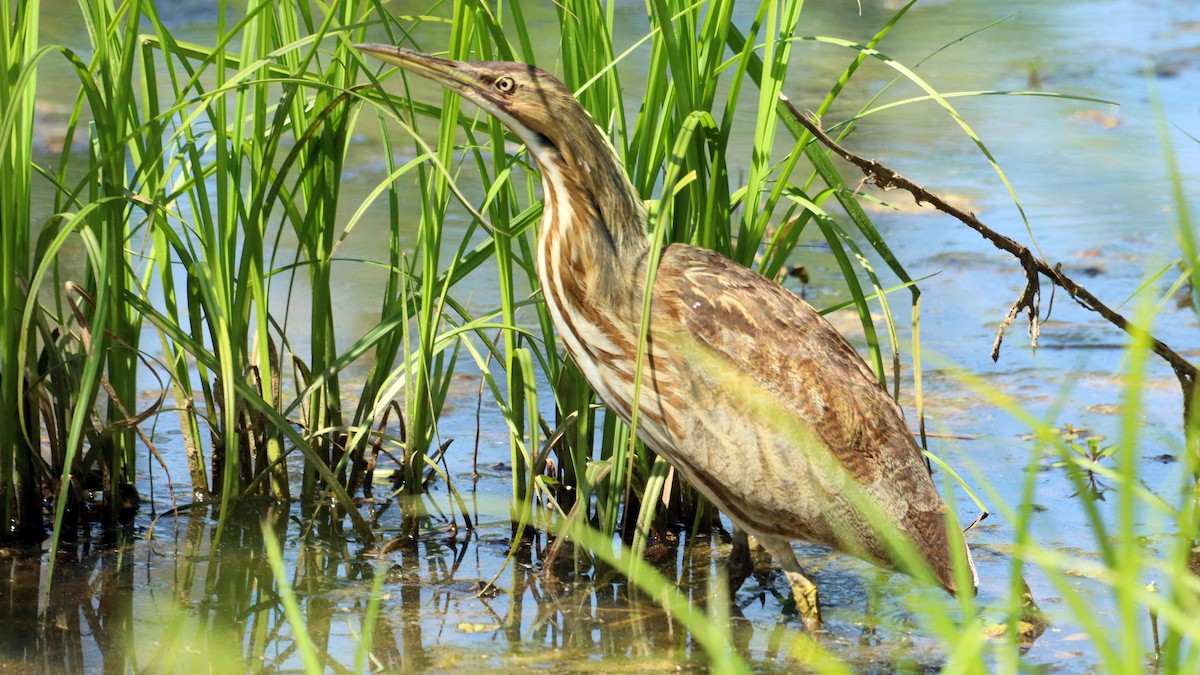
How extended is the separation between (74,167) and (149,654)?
4.55 m

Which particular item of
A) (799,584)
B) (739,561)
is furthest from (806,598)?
(739,561)

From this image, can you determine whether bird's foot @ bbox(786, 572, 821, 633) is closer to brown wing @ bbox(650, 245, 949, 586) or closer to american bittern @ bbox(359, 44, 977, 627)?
american bittern @ bbox(359, 44, 977, 627)

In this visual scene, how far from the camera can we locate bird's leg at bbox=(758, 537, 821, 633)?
3.33 meters

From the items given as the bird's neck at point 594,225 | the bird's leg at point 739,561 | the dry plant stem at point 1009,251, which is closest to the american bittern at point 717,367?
the bird's neck at point 594,225

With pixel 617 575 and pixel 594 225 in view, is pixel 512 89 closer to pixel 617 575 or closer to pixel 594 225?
pixel 594 225

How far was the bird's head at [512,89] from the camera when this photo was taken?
3.19 metres

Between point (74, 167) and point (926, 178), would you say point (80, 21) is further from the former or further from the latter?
point (926, 178)

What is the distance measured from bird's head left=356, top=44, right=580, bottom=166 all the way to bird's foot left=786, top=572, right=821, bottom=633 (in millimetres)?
1102

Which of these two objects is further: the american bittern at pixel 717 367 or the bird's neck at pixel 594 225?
the bird's neck at pixel 594 225

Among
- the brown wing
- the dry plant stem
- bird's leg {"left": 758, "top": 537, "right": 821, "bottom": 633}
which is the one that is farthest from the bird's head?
bird's leg {"left": 758, "top": 537, "right": 821, "bottom": 633}

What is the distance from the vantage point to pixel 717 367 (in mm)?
3164

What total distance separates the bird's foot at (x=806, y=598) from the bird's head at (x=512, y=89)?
3.62ft

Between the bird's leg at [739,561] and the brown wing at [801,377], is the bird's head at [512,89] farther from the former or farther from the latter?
the bird's leg at [739,561]

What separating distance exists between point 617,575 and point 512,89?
4.02ft
